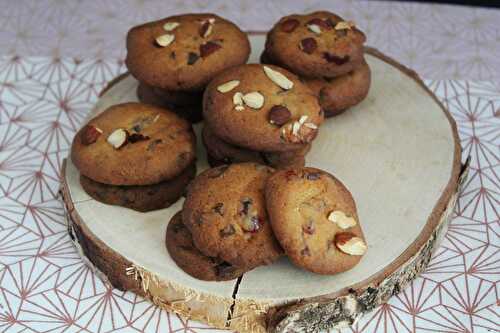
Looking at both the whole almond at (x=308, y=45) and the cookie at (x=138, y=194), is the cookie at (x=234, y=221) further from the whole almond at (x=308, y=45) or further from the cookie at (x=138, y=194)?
the whole almond at (x=308, y=45)

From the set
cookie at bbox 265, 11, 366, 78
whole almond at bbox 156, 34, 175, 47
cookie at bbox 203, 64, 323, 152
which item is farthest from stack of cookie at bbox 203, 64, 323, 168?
whole almond at bbox 156, 34, 175, 47

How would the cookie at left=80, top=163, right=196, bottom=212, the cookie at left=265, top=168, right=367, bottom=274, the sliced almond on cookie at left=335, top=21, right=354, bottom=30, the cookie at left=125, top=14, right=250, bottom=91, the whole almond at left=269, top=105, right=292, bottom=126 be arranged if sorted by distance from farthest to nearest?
1. the sliced almond on cookie at left=335, top=21, right=354, bottom=30
2. the cookie at left=125, top=14, right=250, bottom=91
3. the cookie at left=80, top=163, right=196, bottom=212
4. the whole almond at left=269, top=105, right=292, bottom=126
5. the cookie at left=265, top=168, right=367, bottom=274

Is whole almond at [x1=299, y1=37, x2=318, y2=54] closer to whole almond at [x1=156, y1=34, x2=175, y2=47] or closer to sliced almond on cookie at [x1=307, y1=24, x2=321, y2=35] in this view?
sliced almond on cookie at [x1=307, y1=24, x2=321, y2=35]

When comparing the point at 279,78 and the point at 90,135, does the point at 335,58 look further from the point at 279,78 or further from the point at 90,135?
the point at 90,135

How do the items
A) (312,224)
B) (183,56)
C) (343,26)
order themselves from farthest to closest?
(343,26)
(183,56)
(312,224)

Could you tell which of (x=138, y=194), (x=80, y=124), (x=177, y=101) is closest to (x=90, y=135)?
(x=138, y=194)

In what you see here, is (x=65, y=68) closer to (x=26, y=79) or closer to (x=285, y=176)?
(x=26, y=79)
